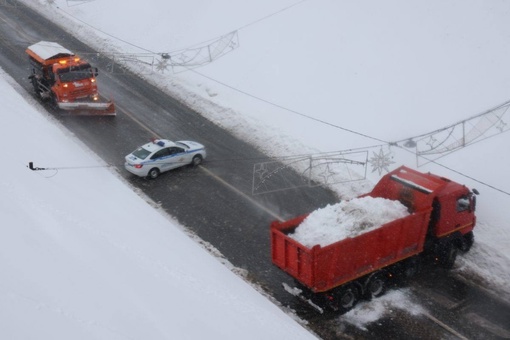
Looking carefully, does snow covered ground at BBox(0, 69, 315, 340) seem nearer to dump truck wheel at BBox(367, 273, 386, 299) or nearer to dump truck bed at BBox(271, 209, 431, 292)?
dump truck bed at BBox(271, 209, 431, 292)

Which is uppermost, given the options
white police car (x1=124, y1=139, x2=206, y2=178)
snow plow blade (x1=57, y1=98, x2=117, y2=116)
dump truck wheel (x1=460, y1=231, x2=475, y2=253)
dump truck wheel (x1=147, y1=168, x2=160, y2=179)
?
snow plow blade (x1=57, y1=98, x2=117, y2=116)

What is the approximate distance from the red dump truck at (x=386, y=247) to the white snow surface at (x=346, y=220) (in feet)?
1.17

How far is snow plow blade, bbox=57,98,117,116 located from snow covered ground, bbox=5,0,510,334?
470 cm

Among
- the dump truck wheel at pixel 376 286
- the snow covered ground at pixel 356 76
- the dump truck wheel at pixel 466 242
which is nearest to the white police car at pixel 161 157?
the snow covered ground at pixel 356 76

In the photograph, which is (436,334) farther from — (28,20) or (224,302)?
(28,20)

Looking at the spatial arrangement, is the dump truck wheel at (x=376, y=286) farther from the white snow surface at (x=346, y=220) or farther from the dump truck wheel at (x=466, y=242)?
the dump truck wheel at (x=466, y=242)

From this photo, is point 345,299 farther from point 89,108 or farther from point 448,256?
point 89,108

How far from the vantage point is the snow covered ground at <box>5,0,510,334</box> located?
2278cm

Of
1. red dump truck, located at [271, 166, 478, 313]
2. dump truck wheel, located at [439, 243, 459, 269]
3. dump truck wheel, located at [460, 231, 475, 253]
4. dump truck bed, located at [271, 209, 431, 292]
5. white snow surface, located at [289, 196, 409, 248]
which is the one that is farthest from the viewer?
dump truck wheel, located at [460, 231, 475, 253]

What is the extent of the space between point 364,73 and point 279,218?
1308cm

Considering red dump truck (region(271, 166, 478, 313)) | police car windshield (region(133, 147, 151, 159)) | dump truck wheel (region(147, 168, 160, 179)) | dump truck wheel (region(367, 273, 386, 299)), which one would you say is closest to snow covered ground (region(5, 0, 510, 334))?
red dump truck (region(271, 166, 478, 313))

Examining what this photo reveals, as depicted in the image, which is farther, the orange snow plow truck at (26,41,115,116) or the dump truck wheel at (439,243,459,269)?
the orange snow plow truck at (26,41,115,116)

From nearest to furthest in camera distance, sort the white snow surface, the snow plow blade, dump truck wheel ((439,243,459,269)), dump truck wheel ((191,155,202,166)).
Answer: the white snow surface < dump truck wheel ((439,243,459,269)) < dump truck wheel ((191,155,202,166)) < the snow plow blade

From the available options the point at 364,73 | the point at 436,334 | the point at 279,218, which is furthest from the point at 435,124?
the point at 436,334
